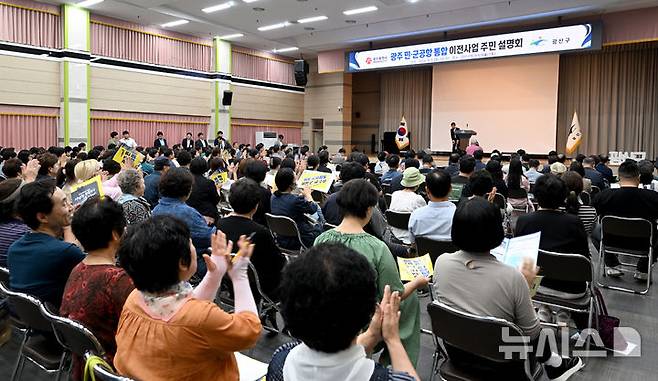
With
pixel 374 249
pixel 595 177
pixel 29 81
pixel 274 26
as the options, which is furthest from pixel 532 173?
pixel 29 81

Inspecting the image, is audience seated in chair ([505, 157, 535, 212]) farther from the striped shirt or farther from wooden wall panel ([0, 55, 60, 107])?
wooden wall panel ([0, 55, 60, 107])

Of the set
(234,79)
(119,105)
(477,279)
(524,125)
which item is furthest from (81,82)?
(477,279)

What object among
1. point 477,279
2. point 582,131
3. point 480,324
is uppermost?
point 582,131

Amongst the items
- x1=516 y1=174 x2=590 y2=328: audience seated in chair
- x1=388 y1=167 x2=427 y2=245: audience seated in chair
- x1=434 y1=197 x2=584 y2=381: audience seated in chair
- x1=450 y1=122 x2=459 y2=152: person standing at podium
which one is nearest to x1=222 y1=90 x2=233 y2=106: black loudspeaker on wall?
x1=450 y1=122 x2=459 y2=152: person standing at podium

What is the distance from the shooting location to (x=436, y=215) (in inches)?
143

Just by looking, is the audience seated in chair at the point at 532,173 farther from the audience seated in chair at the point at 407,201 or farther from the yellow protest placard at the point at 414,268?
the yellow protest placard at the point at 414,268

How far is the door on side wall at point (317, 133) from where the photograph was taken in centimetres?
1920

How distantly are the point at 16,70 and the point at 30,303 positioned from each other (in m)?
12.0

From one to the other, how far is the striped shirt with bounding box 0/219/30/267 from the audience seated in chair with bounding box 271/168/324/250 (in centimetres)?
197

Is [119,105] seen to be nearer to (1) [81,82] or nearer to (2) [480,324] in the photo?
(1) [81,82]

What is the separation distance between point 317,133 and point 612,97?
33.8ft

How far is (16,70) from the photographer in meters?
11.7

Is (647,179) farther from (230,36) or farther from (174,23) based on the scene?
(230,36)

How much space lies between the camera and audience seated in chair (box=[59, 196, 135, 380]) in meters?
1.88
